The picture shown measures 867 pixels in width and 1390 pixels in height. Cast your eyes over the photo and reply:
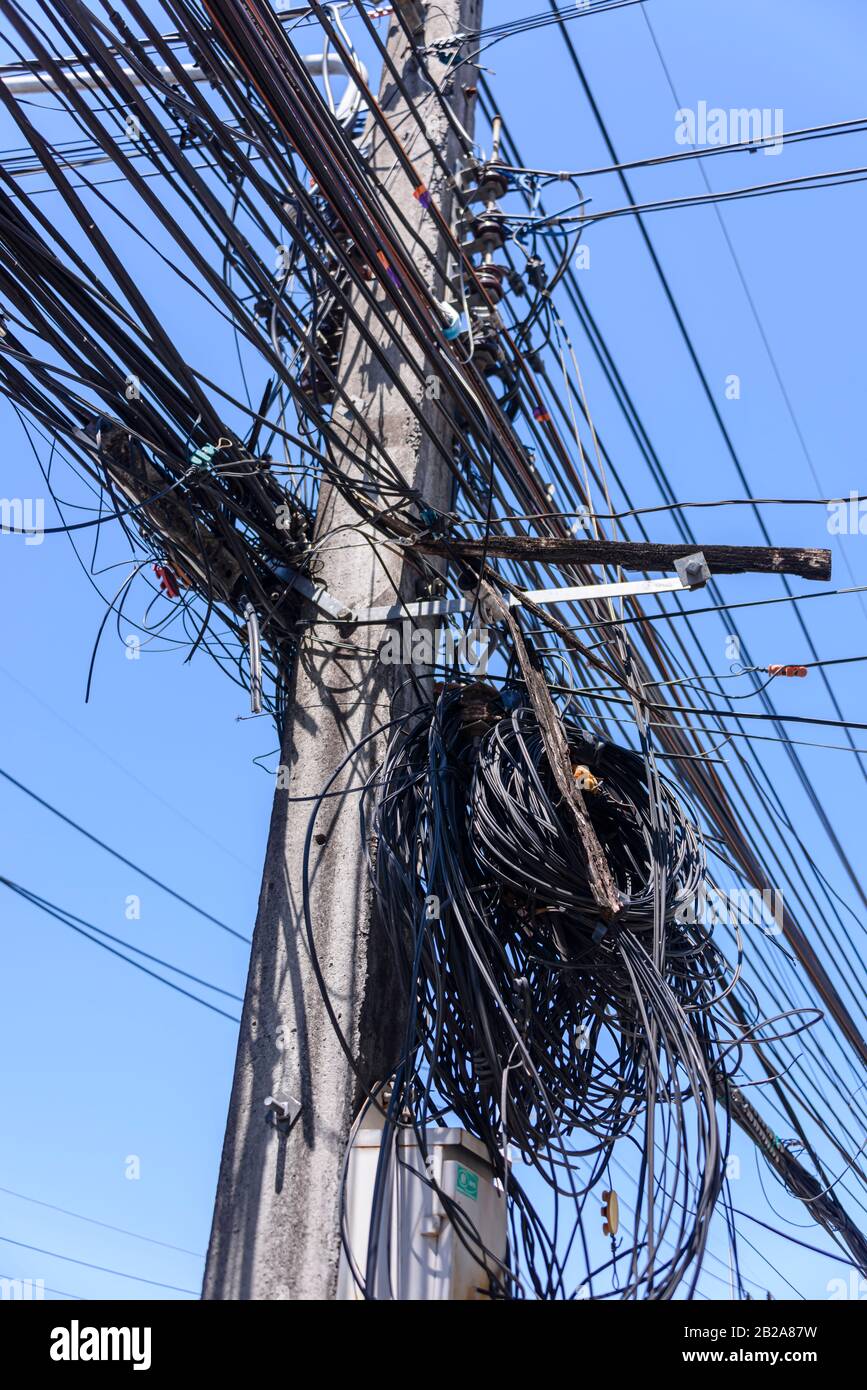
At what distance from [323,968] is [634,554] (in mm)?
1565

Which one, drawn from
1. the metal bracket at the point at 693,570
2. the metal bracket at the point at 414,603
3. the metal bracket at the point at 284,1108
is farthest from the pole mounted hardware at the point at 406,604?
the metal bracket at the point at 284,1108

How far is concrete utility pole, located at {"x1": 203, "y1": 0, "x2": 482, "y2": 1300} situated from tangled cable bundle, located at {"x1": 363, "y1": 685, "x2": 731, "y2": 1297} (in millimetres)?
157

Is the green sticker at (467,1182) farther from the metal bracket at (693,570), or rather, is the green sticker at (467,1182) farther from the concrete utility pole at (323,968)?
the metal bracket at (693,570)

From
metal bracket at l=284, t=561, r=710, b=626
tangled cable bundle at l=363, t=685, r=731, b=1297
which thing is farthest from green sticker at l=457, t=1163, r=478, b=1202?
metal bracket at l=284, t=561, r=710, b=626

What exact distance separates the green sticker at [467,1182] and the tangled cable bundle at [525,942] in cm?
11

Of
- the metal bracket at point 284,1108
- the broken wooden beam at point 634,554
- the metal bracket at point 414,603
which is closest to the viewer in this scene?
the metal bracket at point 284,1108

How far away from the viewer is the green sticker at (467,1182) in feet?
10.2

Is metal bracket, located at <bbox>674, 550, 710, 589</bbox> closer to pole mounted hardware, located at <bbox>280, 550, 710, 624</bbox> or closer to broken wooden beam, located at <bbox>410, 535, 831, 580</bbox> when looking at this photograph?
broken wooden beam, located at <bbox>410, 535, 831, 580</bbox>

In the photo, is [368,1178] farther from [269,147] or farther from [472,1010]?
[269,147]

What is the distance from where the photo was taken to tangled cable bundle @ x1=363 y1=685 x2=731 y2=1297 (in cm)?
327

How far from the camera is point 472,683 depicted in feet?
12.8

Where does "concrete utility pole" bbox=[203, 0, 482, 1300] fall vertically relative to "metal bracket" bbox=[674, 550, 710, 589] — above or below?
below
